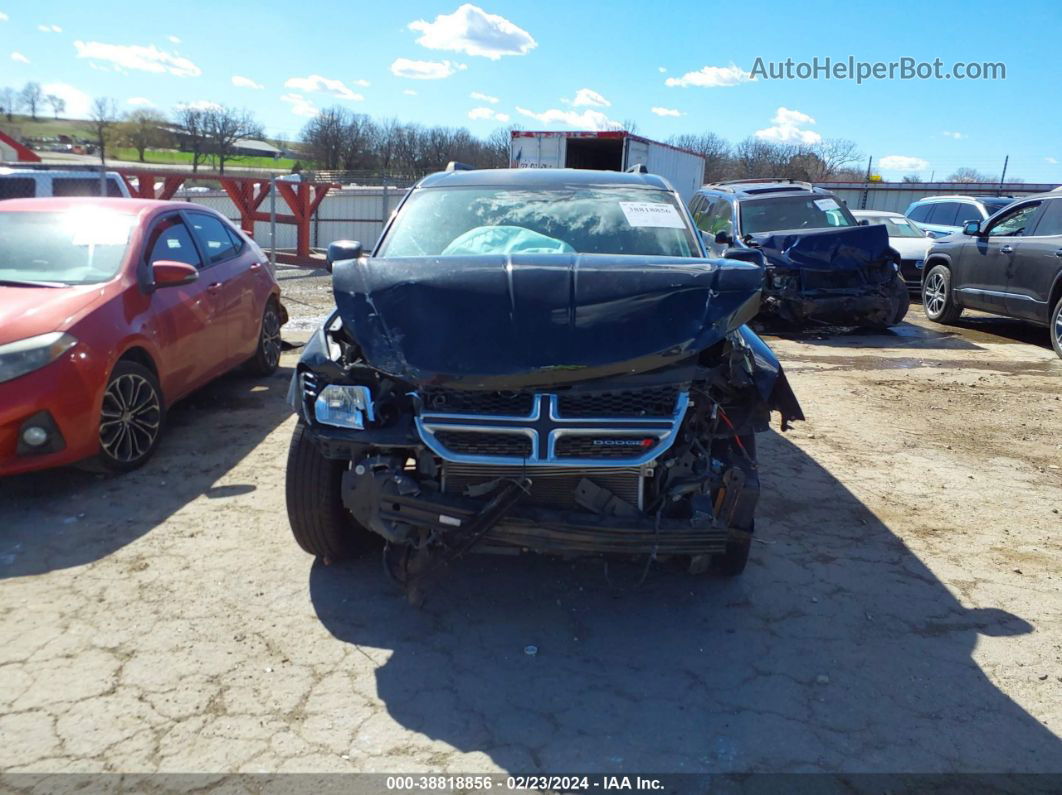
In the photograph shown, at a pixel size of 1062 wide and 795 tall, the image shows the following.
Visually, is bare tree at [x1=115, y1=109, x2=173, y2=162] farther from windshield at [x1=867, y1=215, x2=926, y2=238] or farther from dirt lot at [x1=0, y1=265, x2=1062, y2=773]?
dirt lot at [x1=0, y1=265, x2=1062, y2=773]

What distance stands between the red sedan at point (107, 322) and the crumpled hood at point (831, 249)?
6.22 metres

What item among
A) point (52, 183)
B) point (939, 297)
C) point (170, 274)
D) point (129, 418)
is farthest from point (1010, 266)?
point (52, 183)

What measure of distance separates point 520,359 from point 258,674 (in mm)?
1555

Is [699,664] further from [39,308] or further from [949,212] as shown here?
[949,212]

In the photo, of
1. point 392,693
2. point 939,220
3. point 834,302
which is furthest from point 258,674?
point 939,220

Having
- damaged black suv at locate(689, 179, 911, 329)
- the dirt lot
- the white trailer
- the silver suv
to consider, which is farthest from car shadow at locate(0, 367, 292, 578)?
the silver suv

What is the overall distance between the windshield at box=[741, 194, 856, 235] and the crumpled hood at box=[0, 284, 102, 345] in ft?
25.9

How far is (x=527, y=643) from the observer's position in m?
3.31

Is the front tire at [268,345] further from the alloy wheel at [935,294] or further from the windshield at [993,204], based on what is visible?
the windshield at [993,204]

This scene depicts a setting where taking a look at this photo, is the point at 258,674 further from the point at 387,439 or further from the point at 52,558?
the point at 52,558

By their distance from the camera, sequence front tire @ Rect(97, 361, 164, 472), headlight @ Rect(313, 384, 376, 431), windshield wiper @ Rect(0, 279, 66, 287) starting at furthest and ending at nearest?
windshield wiper @ Rect(0, 279, 66, 287) < front tire @ Rect(97, 361, 164, 472) < headlight @ Rect(313, 384, 376, 431)

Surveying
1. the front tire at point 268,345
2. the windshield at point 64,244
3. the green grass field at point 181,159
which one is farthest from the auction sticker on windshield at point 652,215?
the green grass field at point 181,159

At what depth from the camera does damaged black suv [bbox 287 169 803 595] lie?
9.93ft

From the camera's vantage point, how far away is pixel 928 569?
4.05 m
